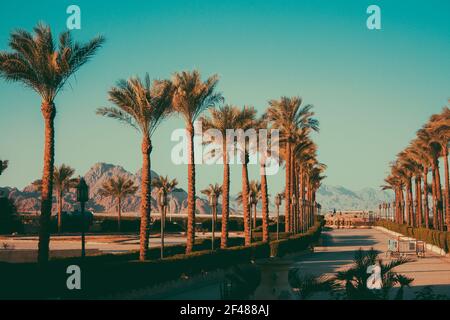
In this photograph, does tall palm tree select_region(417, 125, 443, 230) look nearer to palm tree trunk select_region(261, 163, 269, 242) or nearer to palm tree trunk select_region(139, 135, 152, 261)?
palm tree trunk select_region(261, 163, 269, 242)

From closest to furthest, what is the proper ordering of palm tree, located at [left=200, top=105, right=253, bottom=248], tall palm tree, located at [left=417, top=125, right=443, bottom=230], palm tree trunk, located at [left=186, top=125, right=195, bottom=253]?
palm tree trunk, located at [left=186, top=125, right=195, bottom=253] → palm tree, located at [left=200, top=105, right=253, bottom=248] → tall palm tree, located at [left=417, top=125, right=443, bottom=230]

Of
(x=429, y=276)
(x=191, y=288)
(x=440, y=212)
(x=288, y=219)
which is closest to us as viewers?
(x=191, y=288)

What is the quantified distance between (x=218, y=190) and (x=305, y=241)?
54.0 metres

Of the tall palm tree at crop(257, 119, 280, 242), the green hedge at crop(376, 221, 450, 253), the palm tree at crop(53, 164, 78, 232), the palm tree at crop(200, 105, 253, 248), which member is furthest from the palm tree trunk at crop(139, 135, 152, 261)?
the palm tree at crop(53, 164, 78, 232)

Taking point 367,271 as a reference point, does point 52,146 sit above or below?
above

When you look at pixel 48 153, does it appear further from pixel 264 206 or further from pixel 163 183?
pixel 163 183

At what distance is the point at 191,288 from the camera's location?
75.4ft

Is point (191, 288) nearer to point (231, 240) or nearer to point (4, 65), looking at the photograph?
point (4, 65)

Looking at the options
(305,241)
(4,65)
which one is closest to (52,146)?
(4,65)

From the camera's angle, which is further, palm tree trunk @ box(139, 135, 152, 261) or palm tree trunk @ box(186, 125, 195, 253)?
palm tree trunk @ box(186, 125, 195, 253)

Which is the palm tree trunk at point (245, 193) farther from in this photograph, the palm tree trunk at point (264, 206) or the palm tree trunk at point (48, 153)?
the palm tree trunk at point (48, 153)

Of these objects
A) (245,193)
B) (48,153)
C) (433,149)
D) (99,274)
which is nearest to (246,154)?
(245,193)

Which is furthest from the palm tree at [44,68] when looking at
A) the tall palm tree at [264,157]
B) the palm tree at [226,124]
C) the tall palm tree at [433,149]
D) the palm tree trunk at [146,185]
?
the tall palm tree at [433,149]
